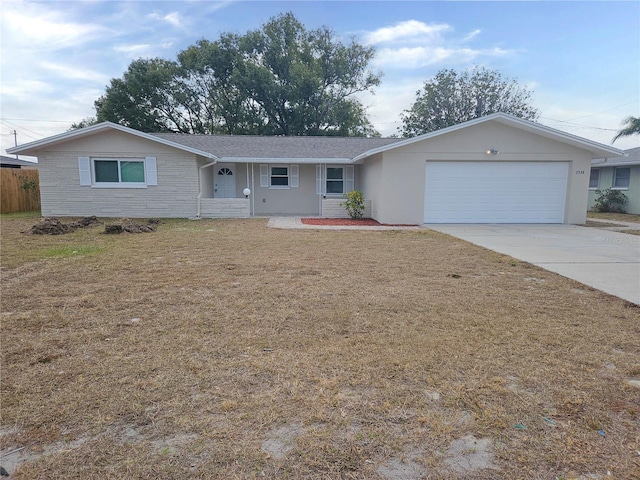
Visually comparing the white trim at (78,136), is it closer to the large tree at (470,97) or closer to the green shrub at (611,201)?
the green shrub at (611,201)

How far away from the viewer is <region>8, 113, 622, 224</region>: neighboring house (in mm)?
13352

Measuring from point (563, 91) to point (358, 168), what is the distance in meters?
10.3

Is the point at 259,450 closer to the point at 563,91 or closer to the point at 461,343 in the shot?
the point at 461,343

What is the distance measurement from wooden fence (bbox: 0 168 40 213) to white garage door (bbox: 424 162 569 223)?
16.8 metres

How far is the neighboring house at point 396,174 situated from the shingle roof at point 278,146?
0.19 meters

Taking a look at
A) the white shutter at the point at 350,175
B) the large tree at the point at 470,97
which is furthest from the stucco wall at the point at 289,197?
the large tree at the point at 470,97

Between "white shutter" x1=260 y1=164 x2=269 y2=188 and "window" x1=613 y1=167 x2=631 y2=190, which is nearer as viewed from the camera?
"white shutter" x1=260 y1=164 x2=269 y2=188

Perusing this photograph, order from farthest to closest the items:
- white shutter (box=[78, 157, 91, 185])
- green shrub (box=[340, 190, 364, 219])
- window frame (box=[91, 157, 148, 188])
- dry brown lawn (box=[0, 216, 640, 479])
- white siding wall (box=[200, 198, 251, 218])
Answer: white siding wall (box=[200, 198, 251, 218])
green shrub (box=[340, 190, 364, 219])
window frame (box=[91, 157, 148, 188])
white shutter (box=[78, 157, 91, 185])
dry brown lawn (box=[0, 216, 640, 479])

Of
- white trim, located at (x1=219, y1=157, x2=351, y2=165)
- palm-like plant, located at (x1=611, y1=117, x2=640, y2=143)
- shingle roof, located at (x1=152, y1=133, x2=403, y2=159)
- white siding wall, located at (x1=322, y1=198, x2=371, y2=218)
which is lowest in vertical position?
white siding wall, located at (x1=322, y1=198, x2=371, y2=218)

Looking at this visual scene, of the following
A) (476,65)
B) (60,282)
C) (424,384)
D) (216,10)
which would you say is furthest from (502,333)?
(476,65)

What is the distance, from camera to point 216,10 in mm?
13250

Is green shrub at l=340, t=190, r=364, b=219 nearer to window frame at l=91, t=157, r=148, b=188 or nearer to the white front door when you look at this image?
the white front door

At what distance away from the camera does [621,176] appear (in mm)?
19484

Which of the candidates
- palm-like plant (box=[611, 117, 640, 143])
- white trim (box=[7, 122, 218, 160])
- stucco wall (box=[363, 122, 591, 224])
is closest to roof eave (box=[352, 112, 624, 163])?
stucco wall (box=[363, 122, 591, 224])
